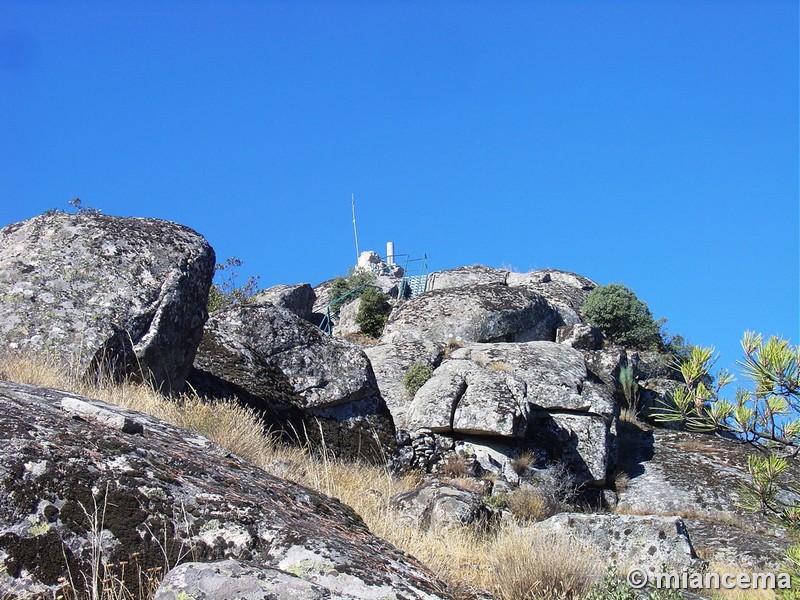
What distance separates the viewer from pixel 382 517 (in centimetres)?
678

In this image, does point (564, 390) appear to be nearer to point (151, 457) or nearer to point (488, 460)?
point (488, 460)

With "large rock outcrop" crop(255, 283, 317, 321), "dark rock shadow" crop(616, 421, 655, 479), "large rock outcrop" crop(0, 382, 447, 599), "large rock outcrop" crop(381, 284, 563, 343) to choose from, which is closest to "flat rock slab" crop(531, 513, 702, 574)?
"large rock outcrop" crop(0, 382, 447, 599)

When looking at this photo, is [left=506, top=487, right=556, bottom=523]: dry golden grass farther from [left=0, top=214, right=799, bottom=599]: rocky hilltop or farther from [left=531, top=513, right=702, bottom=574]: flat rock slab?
[left=531, top=513, right=702, bottom=574]: flat rock slab

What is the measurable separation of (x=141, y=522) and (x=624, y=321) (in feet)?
83.1

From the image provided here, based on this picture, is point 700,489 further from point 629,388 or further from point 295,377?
point 295,377

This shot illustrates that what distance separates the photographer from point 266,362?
12.4 metres

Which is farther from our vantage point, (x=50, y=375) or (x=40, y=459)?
(x=50, y=375)

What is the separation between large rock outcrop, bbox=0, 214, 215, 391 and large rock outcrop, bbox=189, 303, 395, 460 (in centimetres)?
130

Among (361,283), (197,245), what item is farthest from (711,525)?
(361,283)

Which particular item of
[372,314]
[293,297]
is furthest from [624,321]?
[293,297]

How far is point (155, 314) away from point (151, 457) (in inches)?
213

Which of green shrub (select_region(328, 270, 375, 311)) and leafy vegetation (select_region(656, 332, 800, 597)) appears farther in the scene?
green shrub (select_region(328, 270, 375, 311))

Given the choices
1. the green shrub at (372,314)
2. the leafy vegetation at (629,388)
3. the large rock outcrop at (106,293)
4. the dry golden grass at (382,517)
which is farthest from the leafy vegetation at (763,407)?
the green shrub at (372,314)

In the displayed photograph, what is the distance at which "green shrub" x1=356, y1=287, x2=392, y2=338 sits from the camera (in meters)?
27.5
